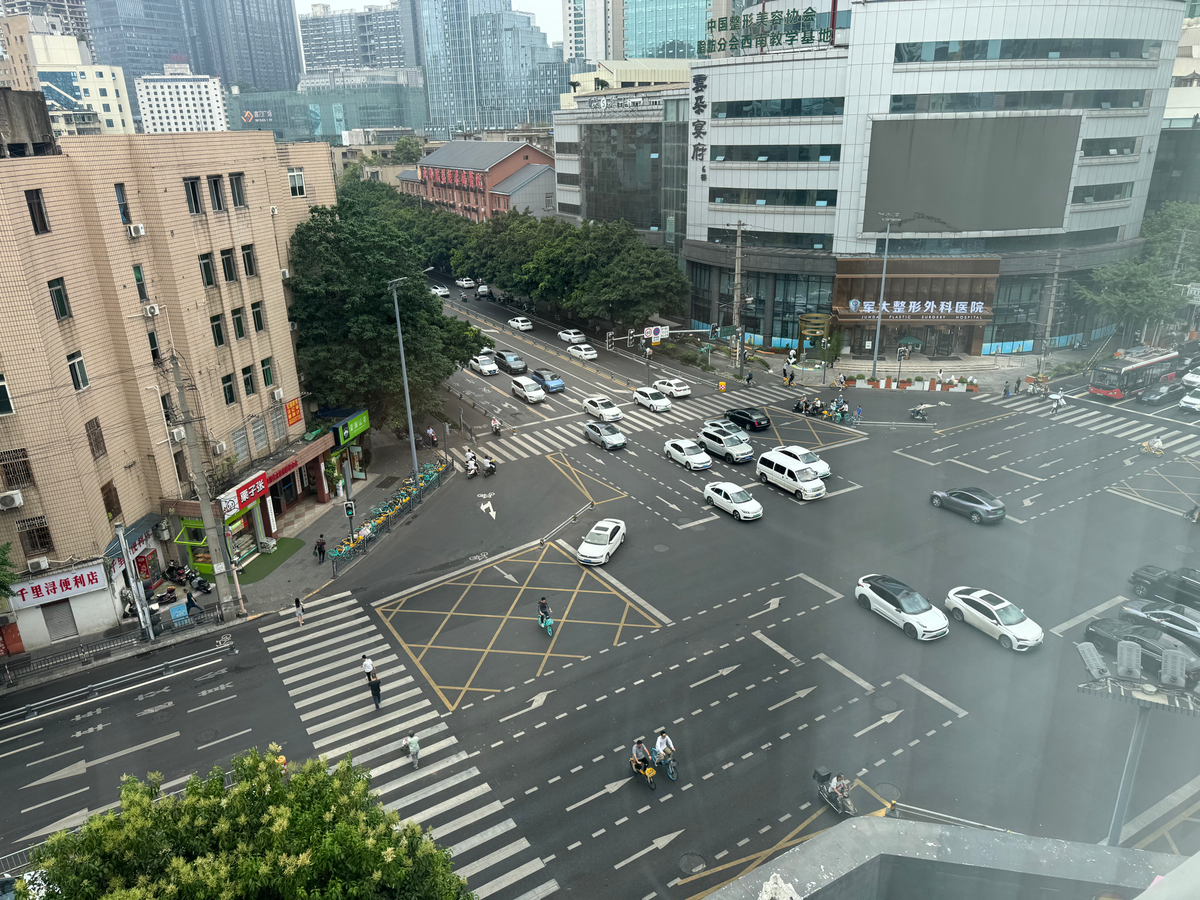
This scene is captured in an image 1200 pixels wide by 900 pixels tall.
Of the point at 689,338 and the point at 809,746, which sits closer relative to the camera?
the point at 809,746

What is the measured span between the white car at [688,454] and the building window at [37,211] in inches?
1037

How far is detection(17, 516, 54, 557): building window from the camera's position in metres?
24.1

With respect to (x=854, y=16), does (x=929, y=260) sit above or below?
below

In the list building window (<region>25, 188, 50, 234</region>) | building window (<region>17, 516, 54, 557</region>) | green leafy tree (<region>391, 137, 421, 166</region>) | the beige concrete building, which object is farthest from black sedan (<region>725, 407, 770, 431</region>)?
green leafy tree (<region>391, 137, 421, 166</region>)

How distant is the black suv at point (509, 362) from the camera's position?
183 ft

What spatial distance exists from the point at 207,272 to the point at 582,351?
32.7m

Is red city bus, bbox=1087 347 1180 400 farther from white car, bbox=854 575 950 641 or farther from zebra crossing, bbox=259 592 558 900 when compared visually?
zebra crossing, bbox=259 592 558 900

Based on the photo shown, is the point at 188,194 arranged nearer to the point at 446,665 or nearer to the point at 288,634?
the point at 288,634

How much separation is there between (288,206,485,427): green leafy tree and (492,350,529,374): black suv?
57.2 ft

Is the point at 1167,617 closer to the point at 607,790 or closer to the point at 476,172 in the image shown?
the point at 607,790

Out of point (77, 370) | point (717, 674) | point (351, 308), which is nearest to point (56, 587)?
point (77, 370)

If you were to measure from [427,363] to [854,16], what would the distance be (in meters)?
36.3

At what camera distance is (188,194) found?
93.2 feet

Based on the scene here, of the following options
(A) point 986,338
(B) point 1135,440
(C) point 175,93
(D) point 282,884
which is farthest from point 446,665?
(C) point 175,93
